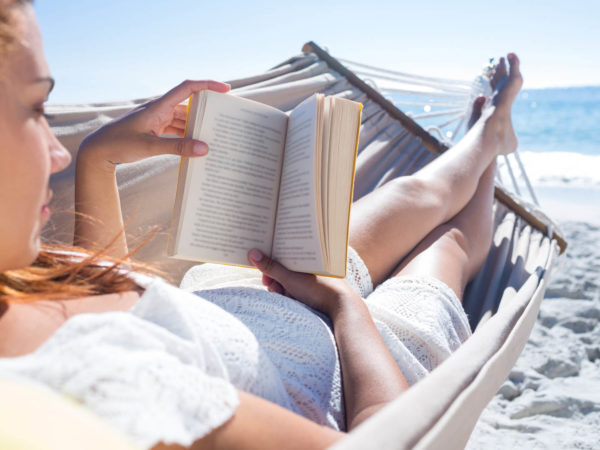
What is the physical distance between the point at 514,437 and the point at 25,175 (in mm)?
1333

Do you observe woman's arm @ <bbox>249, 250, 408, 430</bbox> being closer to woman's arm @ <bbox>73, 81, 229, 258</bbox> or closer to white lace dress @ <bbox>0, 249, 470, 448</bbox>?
white lace dress @ <bbox>0, 249, 470, 448</bbox>

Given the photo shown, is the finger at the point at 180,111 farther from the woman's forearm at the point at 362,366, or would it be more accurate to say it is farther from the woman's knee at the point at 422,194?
the woman's knee at the point at 422,194

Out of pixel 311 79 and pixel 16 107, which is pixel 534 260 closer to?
pixel 311 79

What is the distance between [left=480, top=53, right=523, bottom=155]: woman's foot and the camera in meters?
1.71

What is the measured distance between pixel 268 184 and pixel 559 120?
13375mm

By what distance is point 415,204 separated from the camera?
1.24m

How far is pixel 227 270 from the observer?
1.00m

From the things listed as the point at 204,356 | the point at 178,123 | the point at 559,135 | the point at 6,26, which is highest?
the point at 6,26

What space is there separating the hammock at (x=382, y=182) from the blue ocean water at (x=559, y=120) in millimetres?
8730

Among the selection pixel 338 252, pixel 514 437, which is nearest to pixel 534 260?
pixel 514 437

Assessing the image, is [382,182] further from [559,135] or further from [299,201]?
[559,135]

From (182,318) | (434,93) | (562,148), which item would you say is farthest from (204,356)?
(562,148)

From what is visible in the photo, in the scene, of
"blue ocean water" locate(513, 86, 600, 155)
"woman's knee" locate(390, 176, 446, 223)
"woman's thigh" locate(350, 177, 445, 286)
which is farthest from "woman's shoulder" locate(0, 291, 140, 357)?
"blue ocean water" locate(513, 86, 600, 155)

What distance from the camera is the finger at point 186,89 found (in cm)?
80
